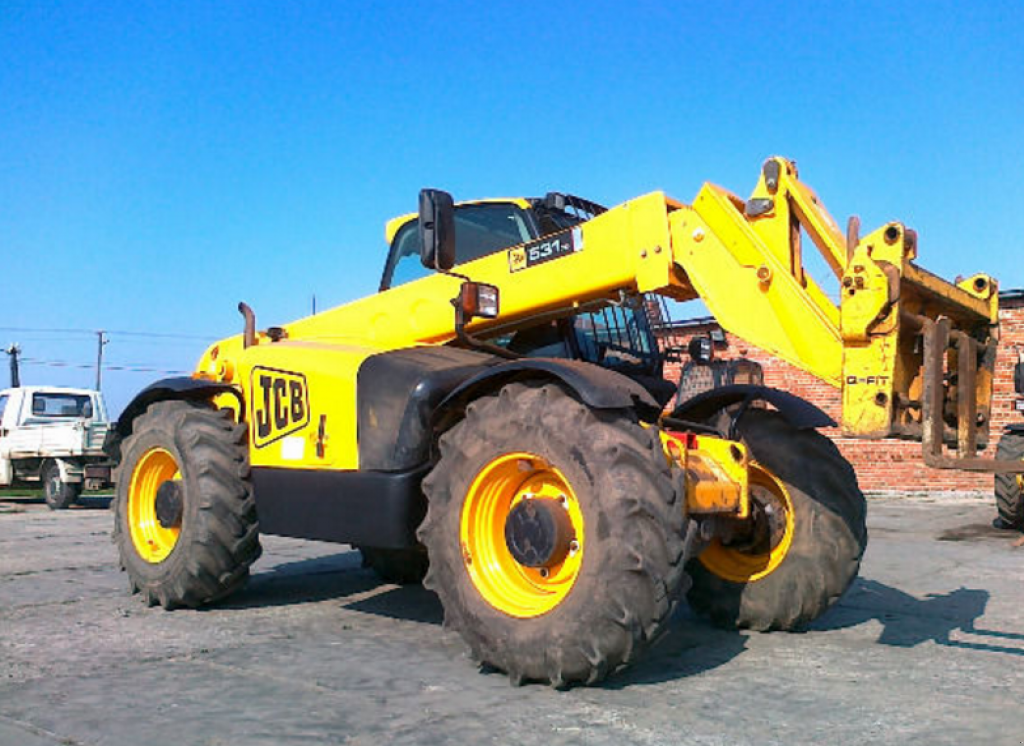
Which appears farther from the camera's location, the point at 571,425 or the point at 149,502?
the point at 149,502

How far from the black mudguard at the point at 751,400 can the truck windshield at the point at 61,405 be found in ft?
51.2

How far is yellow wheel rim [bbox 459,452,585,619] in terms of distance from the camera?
423 cm

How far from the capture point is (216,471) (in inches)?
230

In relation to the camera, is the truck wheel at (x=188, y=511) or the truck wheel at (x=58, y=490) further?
the truck wheel at (x=58, y=490)

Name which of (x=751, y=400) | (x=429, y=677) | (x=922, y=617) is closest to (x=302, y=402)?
(x=429, y=677)

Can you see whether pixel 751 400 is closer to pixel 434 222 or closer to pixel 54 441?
pixel 434 222

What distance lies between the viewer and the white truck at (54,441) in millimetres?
16734

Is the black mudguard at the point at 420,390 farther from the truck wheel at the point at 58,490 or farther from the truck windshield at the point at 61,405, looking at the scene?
the truck windshield at the point at 61,405

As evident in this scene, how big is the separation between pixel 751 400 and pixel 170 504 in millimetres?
3601

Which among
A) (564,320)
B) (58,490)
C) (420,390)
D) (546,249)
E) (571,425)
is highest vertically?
(546,249)

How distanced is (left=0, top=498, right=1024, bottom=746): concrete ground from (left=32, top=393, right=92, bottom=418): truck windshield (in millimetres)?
12007

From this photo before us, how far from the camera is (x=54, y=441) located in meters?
17.0

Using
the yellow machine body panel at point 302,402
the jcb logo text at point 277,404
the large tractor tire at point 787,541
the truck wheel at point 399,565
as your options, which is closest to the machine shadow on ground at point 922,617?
the large tractor tire at point 787,541

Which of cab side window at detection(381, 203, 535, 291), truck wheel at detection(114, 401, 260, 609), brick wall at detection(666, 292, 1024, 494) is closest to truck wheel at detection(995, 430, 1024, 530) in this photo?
brick wall at detection(666, 292, 1024, 494)
